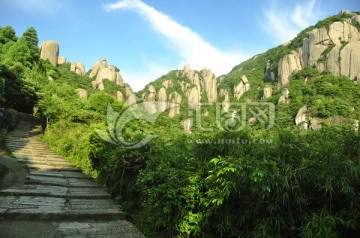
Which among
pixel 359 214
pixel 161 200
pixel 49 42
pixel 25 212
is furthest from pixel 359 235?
pixel 49 42

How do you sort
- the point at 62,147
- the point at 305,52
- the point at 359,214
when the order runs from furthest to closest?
the point at 305,52 → the point at 62,147 → the point at 359,214

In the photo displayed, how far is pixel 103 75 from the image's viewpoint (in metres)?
54.4

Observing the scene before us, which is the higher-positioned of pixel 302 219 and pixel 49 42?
pixel 49 42

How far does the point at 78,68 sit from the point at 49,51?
32.5 ft

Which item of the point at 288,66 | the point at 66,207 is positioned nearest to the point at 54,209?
the point at 66,207

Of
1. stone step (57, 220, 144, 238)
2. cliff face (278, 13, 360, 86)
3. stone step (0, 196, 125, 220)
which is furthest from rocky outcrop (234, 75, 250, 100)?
stone step (57, 220, 144, 238)

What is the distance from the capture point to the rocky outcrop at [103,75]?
52706 millimetres

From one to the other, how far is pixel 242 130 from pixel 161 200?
159 cm

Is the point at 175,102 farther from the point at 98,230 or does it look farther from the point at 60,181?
the point at 98,230

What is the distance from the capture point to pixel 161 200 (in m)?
3.51

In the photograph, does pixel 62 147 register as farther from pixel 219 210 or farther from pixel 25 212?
pixel 219 210

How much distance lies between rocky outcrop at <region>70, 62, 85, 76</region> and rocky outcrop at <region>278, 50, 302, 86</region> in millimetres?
51719

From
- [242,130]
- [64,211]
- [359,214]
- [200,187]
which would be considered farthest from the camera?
[64,211]

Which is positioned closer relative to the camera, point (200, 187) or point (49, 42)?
point (200, 187)
